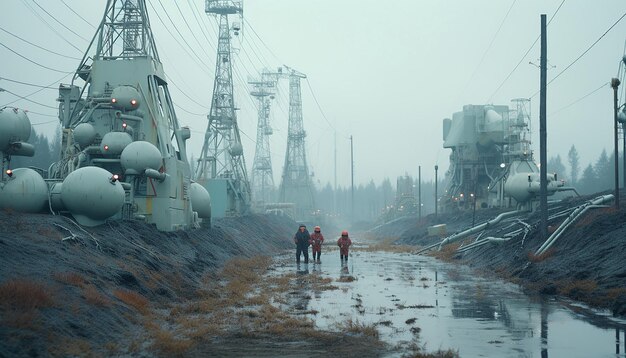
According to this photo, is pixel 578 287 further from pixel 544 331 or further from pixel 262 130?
pixel 262 130

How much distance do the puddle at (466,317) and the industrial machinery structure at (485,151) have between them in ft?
141

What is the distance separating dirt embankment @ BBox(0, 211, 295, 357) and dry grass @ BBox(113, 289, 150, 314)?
23 millimetres

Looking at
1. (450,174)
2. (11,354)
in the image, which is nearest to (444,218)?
(450,174)

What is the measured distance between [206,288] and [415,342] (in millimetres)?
10218

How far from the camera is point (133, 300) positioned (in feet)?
51.8

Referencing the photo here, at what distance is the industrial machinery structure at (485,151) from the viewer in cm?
6762

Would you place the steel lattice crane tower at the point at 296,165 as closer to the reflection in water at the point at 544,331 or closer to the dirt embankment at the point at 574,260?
the dirt embankment at the point at 574,260

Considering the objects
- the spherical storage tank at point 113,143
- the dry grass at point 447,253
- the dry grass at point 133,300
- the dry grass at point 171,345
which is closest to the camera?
the dry grass at point 171,345

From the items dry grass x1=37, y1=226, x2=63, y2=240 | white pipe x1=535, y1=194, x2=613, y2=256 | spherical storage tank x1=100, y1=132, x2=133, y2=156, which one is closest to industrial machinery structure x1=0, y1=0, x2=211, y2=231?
spherical storage tank x1=100, y1=132, x2=133, y2=156

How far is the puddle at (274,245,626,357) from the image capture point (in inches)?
480

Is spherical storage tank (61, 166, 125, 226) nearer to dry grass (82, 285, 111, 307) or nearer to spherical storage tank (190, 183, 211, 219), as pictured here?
dry grass (82, 285, 111, 307)

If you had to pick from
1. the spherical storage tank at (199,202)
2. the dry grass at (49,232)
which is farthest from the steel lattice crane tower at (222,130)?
the dry grass at (49,232)

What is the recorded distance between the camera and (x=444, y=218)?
7438 cm

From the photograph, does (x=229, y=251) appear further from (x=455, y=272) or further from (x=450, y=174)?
(x=450, y=174)
